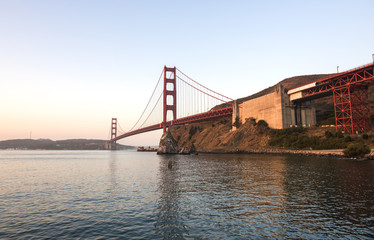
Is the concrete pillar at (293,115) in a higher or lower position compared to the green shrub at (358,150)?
higher

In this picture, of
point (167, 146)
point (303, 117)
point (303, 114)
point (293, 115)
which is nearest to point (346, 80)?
point (303, 114)

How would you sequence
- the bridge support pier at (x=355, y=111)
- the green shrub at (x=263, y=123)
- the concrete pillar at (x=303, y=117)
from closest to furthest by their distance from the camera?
the bridge support pier at (x=355, y=111) < the concrete pillar at (x=303, y=117) < the green shrub at (x=263, y=123)

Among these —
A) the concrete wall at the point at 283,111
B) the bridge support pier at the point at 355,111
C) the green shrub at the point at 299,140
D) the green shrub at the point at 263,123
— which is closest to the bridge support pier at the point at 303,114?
the concrete wall at the point at 283,111

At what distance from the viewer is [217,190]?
19969 mm

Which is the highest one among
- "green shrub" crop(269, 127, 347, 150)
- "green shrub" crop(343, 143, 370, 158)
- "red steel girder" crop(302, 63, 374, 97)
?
"red steel girder" crop(302, 63, 374, 97)

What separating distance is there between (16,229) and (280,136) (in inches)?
3153

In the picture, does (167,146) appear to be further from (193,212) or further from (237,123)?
(193,212)

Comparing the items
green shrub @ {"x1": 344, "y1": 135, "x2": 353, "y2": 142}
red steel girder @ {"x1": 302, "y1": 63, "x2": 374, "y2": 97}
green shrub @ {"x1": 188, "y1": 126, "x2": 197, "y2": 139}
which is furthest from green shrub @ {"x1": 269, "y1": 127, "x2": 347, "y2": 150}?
Result: green shrub @ {"x1": 188, "y1": 126, "x2": 197, "y2": 139}

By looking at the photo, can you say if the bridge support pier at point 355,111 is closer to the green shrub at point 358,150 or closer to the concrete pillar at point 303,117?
the green shrub at point 358,150

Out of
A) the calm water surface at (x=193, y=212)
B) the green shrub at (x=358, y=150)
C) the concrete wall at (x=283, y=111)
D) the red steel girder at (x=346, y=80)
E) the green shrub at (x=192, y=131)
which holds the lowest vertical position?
the calm water surface at (x=193, y=212)

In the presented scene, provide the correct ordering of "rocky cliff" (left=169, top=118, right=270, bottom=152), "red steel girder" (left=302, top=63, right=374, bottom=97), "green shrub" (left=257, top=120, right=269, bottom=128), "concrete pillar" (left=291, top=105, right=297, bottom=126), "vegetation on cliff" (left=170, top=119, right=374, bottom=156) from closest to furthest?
"red steel girder" (left=302, top=63, right=374, bottom=97), "vegetation on cliff" (left=170, top=119, right=374, bottom=156), "concrete pillar" (left=291, top=105, right=297, bottom=126), "rocky cliff" (left=169, top=118, right=270, bottom=152), "green shrub" (left=257, top=120, right=269, bottom=128)

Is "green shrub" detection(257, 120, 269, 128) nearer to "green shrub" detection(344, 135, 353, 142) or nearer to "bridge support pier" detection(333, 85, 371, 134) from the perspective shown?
"bridge support pier" detection(333, 85, 371, 134)

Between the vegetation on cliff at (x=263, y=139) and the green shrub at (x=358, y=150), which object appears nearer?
the green shrub at (x=358, y=150)

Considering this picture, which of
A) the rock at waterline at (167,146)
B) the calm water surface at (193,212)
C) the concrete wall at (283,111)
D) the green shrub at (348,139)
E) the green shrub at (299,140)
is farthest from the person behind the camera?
the rock at waterline at (167,146)
